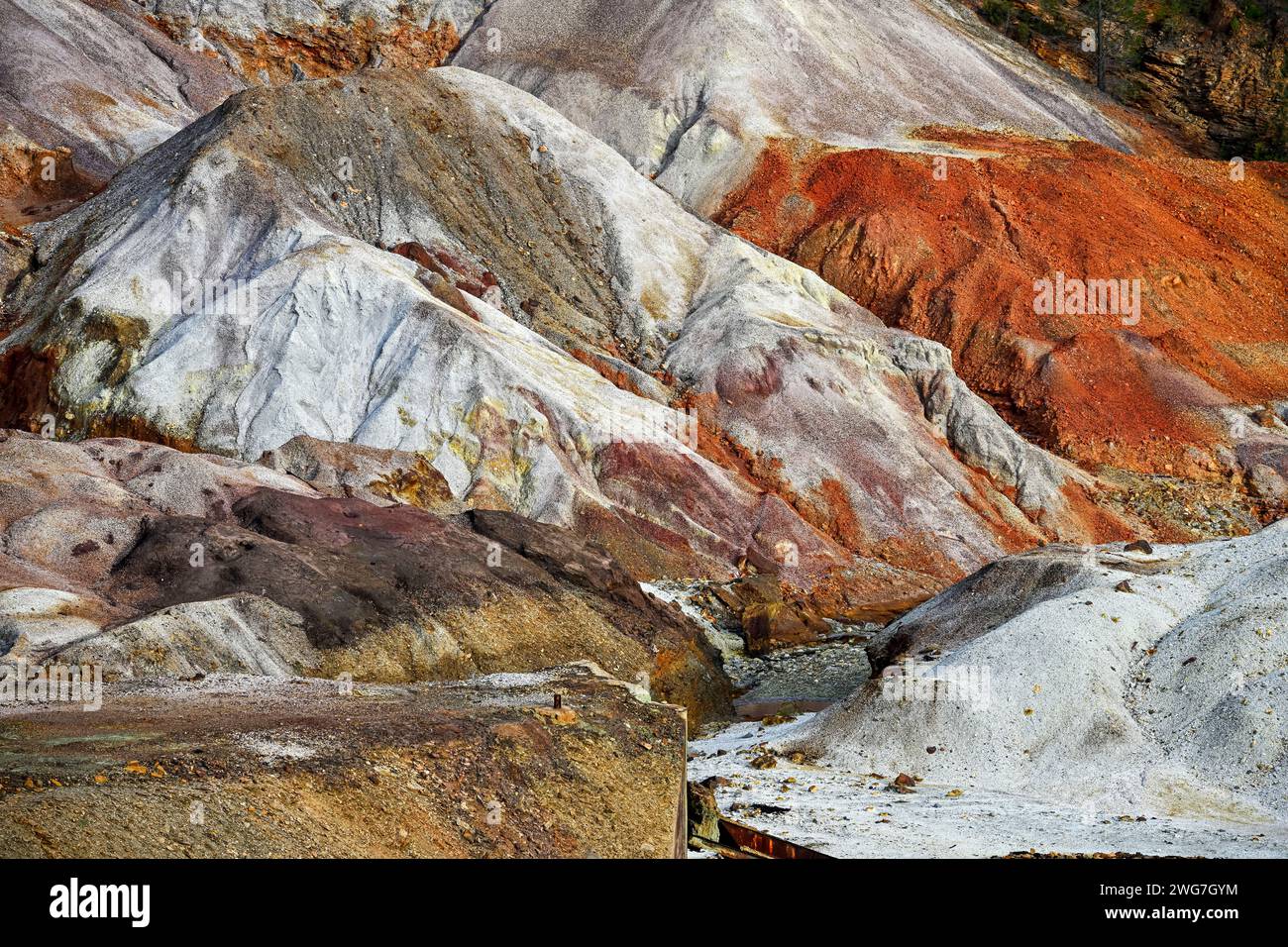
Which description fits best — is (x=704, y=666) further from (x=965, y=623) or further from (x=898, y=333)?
(x=898, y=333)

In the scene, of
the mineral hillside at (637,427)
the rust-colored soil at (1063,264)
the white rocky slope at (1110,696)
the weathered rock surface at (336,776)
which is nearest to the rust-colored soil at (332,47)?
the mineral hillside at (637,427)

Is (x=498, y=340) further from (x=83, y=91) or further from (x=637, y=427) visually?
(x=83, y=91)

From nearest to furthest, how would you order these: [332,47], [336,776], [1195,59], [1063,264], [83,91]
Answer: [336,776], [1063,264], [83,91], [332,47], [1195,59]

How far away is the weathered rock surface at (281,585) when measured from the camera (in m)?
19.2

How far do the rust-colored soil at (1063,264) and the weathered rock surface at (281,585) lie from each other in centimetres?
2836

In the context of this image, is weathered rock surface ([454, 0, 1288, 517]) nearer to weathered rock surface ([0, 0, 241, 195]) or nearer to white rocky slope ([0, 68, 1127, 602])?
white rocky slope ([0, 68, 1127, 602])

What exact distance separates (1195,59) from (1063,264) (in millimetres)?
31791

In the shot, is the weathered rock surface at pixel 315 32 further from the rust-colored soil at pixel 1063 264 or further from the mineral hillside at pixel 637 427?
the rust-colored soil at pixel 1063 264

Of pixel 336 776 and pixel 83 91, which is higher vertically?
pixel 83 91

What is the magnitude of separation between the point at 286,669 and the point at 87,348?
21.3m

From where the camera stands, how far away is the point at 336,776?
489 inches

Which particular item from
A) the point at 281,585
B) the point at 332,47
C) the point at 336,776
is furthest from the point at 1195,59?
the point at 336,776

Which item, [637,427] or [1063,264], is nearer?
[637,427]

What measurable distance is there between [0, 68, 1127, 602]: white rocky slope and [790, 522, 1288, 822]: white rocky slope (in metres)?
13.6
